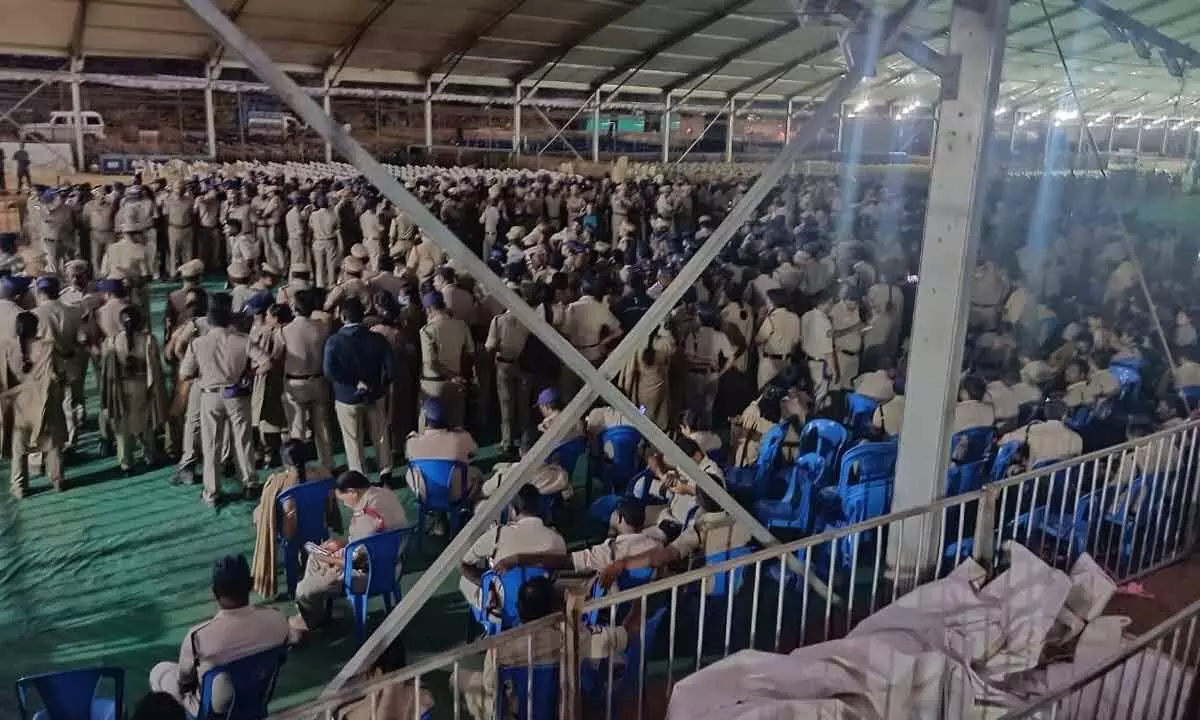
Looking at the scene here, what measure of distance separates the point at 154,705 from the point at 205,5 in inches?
90.5

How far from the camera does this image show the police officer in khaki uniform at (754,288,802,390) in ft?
26.9

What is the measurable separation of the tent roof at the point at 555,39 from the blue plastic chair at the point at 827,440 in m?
9.54

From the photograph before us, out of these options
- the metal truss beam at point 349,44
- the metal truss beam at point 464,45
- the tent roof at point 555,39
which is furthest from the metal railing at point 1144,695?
A: the metal truss beam at point 464,45

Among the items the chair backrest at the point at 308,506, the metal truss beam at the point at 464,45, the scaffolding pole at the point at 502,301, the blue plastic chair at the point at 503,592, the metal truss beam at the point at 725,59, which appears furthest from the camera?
the metal truss beam at the point at 725,59

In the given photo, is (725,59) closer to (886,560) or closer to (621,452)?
(621,452)

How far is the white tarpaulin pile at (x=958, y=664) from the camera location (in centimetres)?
325

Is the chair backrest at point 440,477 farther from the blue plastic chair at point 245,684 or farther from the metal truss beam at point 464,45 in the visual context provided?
the metal truss beam at point 464,45

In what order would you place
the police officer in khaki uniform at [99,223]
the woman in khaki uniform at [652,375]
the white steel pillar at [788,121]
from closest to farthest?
the woman in khaki uniform at [652,375], the police officer in khaki uniform at [99,223], the white steel pillar at [788,121]

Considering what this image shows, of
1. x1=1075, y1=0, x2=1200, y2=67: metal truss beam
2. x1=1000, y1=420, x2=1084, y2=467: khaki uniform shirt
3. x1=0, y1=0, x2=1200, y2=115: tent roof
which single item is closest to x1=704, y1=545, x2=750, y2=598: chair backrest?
x1=1000, y1=420, x2=1084, y2=467: khaki uniform shirt

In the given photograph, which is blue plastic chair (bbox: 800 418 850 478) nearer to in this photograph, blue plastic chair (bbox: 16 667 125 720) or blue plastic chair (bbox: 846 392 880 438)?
blue plastic chair (bbox: 846 392 880 438)

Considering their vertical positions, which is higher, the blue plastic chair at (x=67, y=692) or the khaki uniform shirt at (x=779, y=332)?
the khaki uniform shirt at (x=779, y=332)

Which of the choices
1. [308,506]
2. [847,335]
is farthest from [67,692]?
[847,335]

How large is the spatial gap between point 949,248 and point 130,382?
220 inches

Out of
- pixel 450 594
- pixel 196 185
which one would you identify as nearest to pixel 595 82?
pixel 196 185
